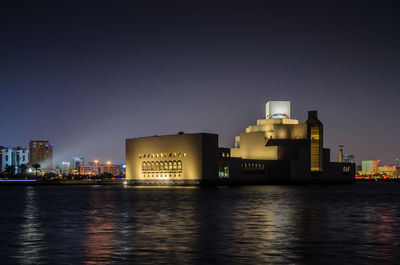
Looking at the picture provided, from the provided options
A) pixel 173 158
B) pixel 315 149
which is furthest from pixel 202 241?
pixel 315 149

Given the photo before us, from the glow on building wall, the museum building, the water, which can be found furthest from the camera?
the glow on building wall

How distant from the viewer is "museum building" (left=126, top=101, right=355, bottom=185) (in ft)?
411

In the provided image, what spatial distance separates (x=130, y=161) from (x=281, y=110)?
46833 mm

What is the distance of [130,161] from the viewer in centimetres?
14462

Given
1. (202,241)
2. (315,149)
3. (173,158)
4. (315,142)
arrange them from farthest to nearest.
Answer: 1. (315,142)
2. (315,149)
3. (173,158)
4. (202,241)

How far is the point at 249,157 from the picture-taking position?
492 ft

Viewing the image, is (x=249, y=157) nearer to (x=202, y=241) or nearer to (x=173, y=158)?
(x=173, y=158)

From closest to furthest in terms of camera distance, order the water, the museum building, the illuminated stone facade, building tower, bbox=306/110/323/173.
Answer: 1. the water
2. the illuminated stone facade
3. the museum building
4. building tower, bbox=306/110/323/173

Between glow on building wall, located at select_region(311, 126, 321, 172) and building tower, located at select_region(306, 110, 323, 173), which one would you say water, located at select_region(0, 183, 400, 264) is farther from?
glow on building wall, located at select_region(311, 126, 321, 172)

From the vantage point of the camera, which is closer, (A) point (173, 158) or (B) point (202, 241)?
(B) point (202, 241)

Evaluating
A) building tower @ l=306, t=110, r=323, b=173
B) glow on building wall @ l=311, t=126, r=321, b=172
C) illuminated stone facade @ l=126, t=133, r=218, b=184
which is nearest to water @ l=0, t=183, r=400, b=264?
illuminated stone facade @ l=126, t=133, r=218, b=184

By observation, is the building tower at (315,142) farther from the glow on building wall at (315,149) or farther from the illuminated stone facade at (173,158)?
the illuminated stone facade at (173,158)

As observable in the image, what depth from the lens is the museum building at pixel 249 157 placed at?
125188 mm

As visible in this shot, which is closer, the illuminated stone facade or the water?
the water
